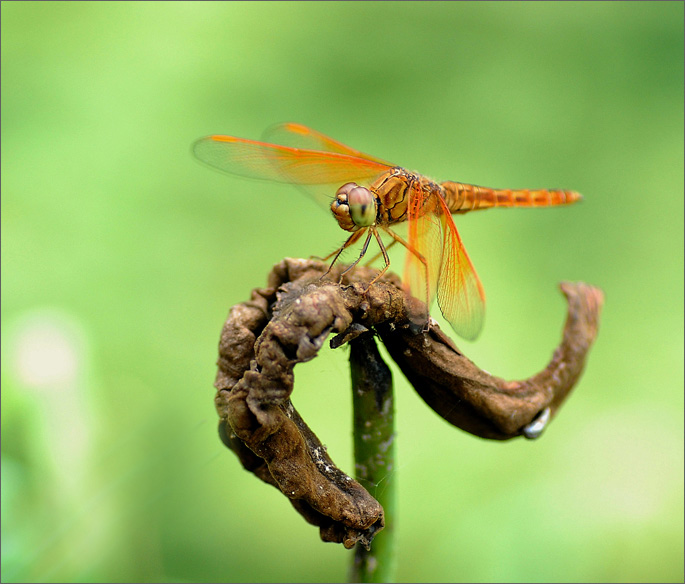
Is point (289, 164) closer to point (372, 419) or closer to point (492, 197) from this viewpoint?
point (492, 197)

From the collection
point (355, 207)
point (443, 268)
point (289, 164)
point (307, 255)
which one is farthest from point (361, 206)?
point (307, 255)

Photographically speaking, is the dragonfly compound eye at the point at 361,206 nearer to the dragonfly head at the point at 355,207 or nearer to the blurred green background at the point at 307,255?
the dragonfly head at the point at 355,207

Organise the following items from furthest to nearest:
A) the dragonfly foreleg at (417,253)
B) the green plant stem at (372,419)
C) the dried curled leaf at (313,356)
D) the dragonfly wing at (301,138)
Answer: the dragonfly wing at (301,138) < the dragonfly foreleg at (417,253) < the green plant stem at (372,419) < the dried curled leaf at (313,356)

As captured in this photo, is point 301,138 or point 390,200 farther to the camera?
point 301,138

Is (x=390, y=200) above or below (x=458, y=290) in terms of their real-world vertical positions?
above

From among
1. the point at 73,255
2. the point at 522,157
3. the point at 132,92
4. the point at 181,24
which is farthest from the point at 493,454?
the point at 181,24

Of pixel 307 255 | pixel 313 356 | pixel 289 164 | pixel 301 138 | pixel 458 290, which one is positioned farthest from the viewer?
pixel 307 255

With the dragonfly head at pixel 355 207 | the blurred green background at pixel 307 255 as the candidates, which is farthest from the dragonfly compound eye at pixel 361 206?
the blurred green background at pixel 307 255
